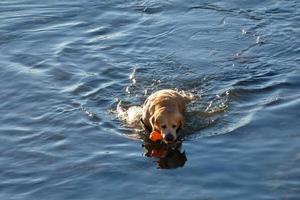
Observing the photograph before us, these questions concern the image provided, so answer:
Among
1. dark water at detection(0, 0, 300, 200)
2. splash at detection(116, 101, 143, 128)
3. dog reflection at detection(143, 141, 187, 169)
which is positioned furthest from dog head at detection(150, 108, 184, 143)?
splash at detection(116, 101, 143, 128)

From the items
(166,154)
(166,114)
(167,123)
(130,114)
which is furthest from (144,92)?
(166,154)

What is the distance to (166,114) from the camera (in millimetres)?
10672

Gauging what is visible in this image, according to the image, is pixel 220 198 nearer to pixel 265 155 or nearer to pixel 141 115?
pixel 265 155

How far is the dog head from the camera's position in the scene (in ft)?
34.6

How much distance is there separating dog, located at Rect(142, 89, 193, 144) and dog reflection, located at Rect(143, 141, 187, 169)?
0.44 ft

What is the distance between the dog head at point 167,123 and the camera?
415 inches

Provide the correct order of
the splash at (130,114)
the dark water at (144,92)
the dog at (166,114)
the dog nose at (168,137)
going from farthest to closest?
1. the splash at (130,114)
2. the dog at (166,114)
3. the dog nose at (168,137)
4. the dark water at (144,92)

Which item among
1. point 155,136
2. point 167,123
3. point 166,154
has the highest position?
point 167,123

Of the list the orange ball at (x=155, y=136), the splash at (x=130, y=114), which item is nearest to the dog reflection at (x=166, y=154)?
the orange ball at (x=155, y=136)

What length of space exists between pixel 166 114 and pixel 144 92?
1867 mm

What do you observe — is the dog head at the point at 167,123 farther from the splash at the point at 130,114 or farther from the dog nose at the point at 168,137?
the splash at the point at 130,114

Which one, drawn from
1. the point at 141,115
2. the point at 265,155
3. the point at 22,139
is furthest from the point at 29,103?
the point at 265,155

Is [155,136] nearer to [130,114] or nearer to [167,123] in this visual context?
[167,123]

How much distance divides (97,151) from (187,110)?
1.78 metres
